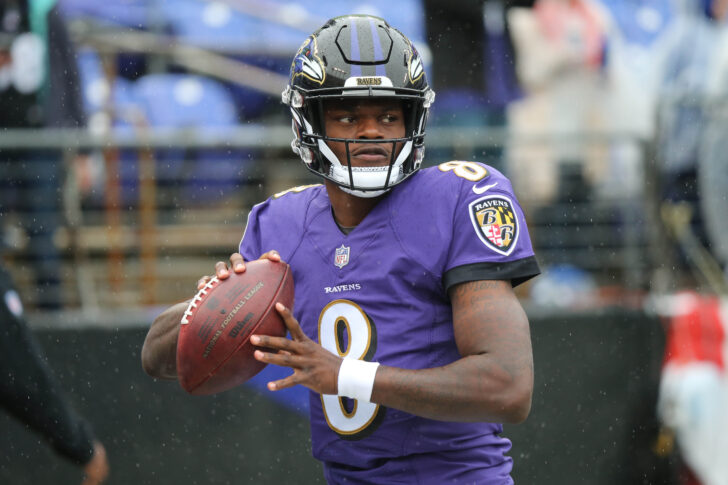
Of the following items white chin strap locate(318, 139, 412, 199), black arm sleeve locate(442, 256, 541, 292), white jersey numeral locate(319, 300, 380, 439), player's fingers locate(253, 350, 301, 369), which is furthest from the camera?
white chin strap locate(318, 139, 412, 199)

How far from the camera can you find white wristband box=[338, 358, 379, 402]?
2.49 meters

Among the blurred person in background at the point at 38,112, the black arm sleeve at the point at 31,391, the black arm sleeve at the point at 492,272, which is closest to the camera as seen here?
the black arm sleeve at the point at 492,272

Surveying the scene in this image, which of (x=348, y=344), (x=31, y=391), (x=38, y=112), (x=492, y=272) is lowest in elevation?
(x=31, y=391)

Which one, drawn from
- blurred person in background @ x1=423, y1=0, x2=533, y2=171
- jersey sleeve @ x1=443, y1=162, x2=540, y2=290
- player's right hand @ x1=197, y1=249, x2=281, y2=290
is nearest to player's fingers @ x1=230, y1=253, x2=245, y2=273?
player's right hand @ x1=197, y1=249, x2=281, y2=290

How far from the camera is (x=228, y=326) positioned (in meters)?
2.70

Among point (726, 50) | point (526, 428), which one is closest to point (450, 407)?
point (526, 428)

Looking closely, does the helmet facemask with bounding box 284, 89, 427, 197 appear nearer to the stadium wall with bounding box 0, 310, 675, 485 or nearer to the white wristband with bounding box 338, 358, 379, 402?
the white wristband with bounding box 338, 358, 379, 402

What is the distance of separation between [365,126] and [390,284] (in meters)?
0.52

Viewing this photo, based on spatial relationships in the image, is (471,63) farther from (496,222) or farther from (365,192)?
(496,222)

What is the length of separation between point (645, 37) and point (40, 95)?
176 inches

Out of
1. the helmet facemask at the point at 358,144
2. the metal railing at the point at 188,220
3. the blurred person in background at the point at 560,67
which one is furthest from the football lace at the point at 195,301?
the blurred person in background at the point at 560,67

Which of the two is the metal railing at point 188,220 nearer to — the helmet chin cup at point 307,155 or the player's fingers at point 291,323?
the helmet chin cup at point 307,155

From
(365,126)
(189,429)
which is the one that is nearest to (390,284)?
(365,126)

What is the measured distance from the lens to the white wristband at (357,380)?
2.49 metres
